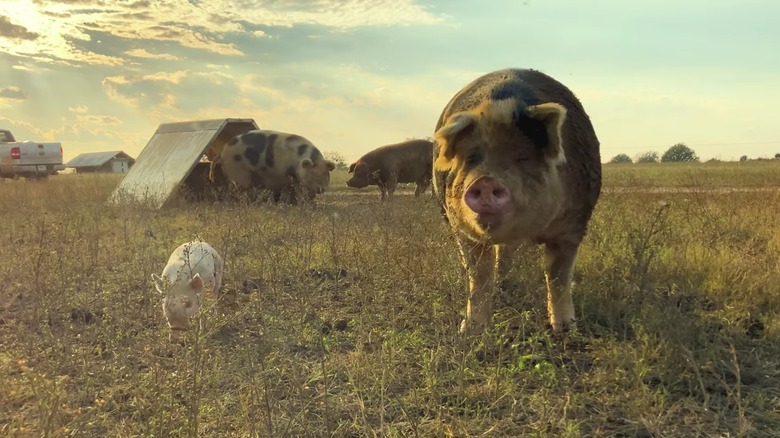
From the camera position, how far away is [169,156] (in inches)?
475

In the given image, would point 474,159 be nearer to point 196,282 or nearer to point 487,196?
point 487,196

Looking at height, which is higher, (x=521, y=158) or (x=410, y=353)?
(x=521, y=158)

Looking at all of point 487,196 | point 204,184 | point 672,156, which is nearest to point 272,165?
point 204,184

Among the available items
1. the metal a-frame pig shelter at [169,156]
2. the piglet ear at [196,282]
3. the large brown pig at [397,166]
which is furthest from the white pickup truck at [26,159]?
the piglet ear at [196,282]

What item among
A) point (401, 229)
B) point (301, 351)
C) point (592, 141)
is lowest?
point (301, 351)

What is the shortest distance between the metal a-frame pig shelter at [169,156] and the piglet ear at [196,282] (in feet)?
23.5

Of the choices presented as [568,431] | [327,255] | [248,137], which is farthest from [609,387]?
[248,137]

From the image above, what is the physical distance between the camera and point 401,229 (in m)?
5.80

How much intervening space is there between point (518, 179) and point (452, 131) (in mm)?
462

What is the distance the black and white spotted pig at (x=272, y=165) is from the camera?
450 inches

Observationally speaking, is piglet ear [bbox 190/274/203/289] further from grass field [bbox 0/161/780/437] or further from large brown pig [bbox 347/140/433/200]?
large brown pig [bbox 347/140/433/200]

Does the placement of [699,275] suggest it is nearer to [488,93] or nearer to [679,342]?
[679,342]

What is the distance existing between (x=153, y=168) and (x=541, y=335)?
1089cm

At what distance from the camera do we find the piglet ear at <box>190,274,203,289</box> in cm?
375
